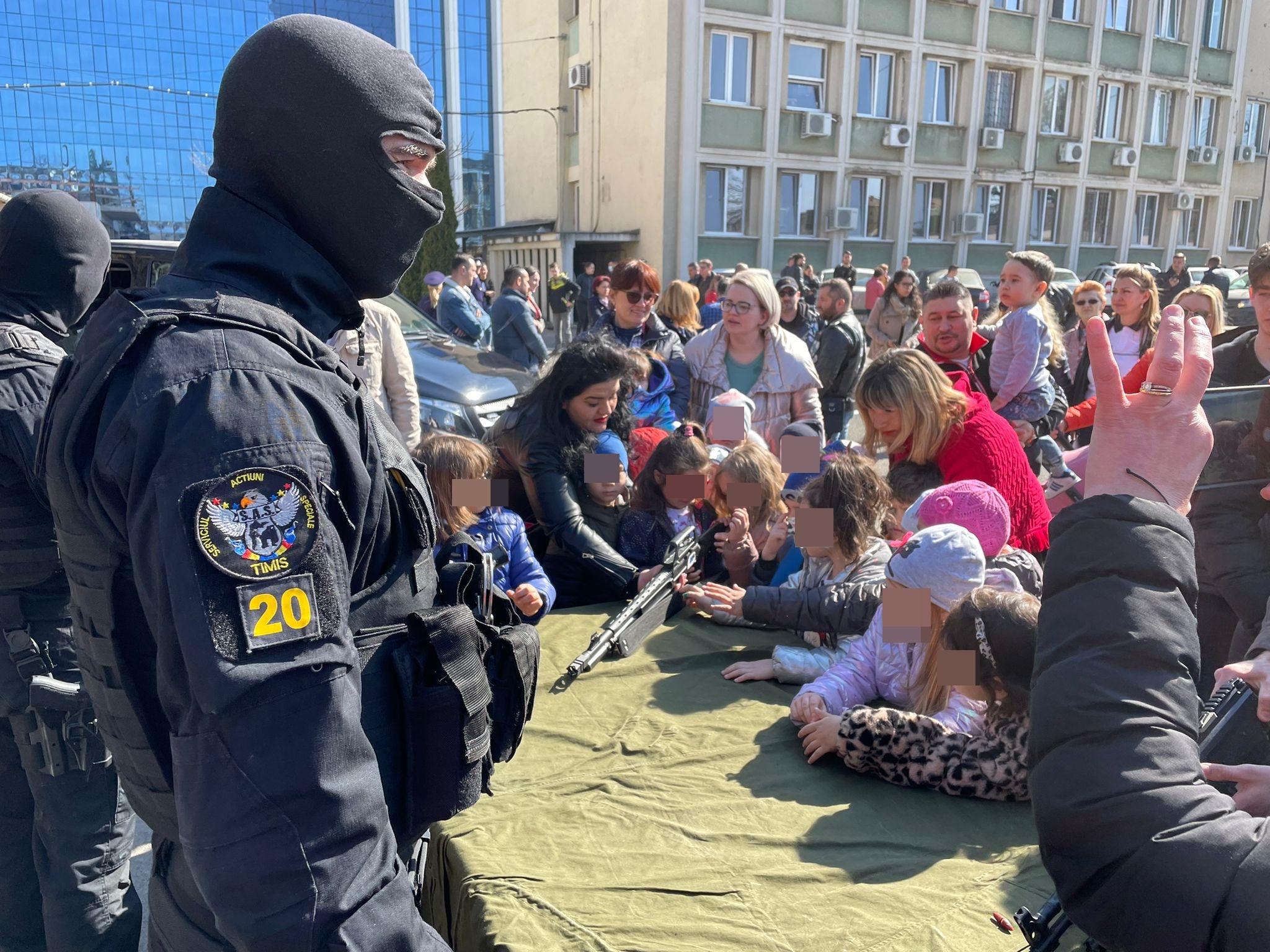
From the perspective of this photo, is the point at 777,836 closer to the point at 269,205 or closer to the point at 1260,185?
the point at 269,205

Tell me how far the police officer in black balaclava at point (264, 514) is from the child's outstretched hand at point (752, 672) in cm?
128

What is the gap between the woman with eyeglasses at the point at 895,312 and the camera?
8.59 meters

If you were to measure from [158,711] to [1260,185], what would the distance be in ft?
104

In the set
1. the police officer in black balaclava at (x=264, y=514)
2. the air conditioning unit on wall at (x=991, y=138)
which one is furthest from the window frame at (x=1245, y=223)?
the police officer in black balaclava at (x=264, y=514)

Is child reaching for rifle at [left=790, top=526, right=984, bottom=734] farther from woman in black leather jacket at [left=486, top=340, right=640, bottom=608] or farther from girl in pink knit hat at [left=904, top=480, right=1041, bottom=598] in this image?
woman in black leather jacket at [left=486, top=340, right=640, bottom=608]

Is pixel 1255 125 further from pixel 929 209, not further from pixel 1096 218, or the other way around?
pixel 929 209

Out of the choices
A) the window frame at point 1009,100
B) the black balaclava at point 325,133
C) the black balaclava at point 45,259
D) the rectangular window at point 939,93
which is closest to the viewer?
the black balaclava at point 325,133

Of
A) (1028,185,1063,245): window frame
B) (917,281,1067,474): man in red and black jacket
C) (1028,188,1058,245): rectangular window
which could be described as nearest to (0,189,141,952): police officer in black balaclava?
(917,281,1067,474): man in red and black jacket

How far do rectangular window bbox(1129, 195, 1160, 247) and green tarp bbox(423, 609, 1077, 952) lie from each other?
84.7 ft

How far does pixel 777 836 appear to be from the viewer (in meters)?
1.70

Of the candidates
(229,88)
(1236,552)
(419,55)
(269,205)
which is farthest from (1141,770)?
(419,55)

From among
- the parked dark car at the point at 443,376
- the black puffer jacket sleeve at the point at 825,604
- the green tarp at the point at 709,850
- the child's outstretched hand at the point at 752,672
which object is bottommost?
the green tarp at the point at 709,850

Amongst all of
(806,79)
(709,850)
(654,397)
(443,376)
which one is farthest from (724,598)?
(806,79)

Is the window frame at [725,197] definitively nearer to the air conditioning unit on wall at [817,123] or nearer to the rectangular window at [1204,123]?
the air conditioning unit on wall at [817,123]
